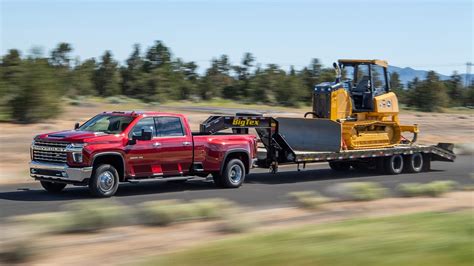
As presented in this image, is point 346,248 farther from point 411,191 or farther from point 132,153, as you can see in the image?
point 411,191

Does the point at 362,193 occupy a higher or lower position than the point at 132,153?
lower

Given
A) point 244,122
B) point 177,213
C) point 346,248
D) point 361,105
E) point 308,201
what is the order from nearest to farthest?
point 346,248, point 177,213, point 308,201, point 244,122, point 361,105

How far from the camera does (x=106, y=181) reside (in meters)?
15.7

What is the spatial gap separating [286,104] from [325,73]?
33.5ft

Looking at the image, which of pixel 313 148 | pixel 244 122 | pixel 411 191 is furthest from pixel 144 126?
pixel 313 148

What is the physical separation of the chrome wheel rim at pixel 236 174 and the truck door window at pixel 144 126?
2.62 metres

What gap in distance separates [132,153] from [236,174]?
11.1 ft

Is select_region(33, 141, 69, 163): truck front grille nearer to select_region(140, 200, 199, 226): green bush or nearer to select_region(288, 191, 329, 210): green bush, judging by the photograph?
select_region(140, 200, 199, 226): green bush

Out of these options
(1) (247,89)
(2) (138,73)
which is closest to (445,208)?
(2) (138,73)

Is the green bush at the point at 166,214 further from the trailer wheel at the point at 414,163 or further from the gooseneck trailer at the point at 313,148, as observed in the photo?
the trailer wheel at the point at 414,163

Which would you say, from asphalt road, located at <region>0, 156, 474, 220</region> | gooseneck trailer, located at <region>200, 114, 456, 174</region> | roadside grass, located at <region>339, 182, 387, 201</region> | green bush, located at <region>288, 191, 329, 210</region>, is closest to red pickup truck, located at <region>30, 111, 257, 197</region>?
asphalt road, located at <region>0, 156, 474, 220</region>

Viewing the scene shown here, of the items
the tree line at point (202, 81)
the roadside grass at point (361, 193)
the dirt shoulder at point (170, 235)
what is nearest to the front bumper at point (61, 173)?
the dirt shoulder at point (170, 235)

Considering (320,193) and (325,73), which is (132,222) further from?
(325,73)

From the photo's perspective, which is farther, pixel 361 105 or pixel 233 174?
pixel 361 105
